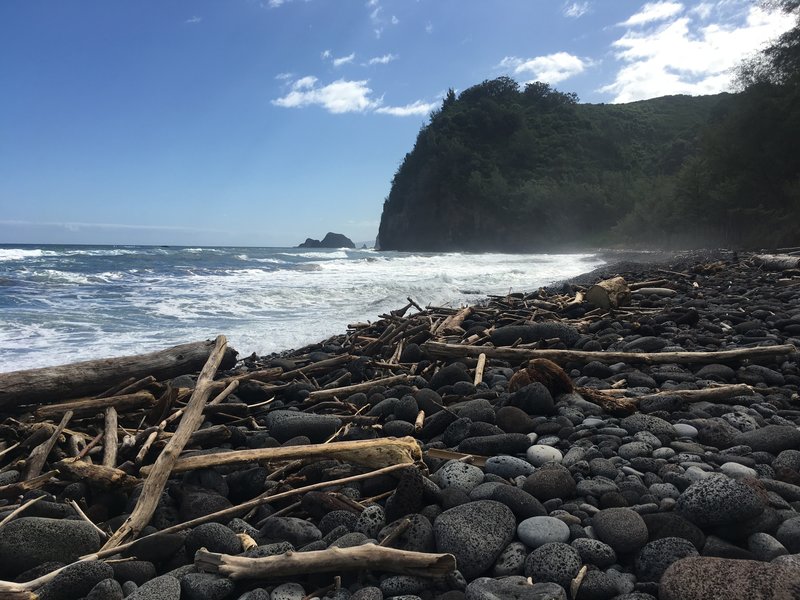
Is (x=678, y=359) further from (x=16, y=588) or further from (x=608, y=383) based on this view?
(x=16, y=588)

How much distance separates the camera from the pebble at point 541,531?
7.14 feet

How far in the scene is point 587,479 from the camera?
2670mm

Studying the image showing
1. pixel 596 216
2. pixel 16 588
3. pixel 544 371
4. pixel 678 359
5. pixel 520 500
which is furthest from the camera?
pixel 596 216

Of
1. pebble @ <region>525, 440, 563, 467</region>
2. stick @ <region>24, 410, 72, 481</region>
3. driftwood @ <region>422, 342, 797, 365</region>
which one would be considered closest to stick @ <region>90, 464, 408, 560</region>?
pebble @ <region>525, 440, 563, 467</region>

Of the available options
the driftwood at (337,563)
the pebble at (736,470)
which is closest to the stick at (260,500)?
the driftwood at (337,563)

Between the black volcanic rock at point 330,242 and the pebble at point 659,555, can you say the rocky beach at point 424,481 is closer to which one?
the pebble at point 659,555

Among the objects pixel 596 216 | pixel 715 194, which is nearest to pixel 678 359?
pixel 715 194

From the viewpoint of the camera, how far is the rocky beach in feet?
6.69

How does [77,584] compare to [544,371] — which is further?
[544,371]

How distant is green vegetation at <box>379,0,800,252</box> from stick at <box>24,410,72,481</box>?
31351 millimetres

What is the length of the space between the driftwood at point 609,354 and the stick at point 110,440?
114 inches

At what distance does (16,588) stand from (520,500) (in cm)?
216

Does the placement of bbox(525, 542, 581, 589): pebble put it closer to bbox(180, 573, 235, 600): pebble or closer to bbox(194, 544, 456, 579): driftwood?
Answer: bbox(194, 544, 456, 579): driftwood

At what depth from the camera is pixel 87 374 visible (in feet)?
14.4
